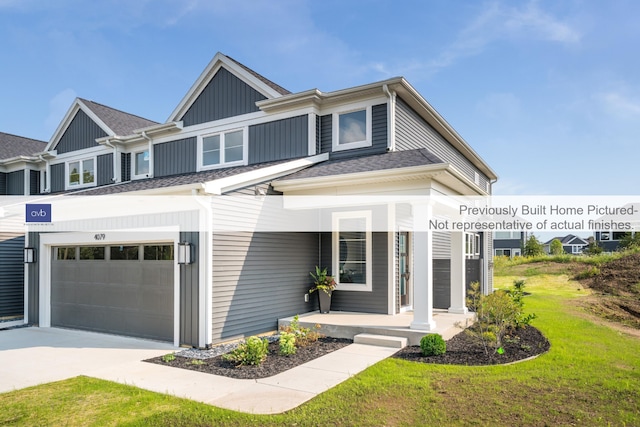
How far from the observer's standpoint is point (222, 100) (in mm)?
12094

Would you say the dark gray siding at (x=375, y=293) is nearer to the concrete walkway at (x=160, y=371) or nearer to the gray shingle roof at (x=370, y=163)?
the gray shingle roof at (x=370, y=163)

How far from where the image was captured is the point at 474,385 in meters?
5.36

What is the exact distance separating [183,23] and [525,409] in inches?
502

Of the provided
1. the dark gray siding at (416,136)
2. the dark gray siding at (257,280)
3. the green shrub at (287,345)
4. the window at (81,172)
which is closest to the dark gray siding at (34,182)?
the window at (81,172)

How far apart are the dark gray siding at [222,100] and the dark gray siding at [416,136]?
373 centimetres

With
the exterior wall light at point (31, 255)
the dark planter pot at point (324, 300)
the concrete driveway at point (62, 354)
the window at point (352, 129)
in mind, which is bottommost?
the concrete driveway at point (62, 354)

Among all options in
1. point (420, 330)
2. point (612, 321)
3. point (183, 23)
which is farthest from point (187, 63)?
point (612, 321)

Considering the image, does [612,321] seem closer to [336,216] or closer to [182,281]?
[336,216]

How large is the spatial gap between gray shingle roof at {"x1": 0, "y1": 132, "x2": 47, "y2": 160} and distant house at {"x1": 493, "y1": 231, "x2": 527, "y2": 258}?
148 ft

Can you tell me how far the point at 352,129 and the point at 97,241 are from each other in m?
6.59

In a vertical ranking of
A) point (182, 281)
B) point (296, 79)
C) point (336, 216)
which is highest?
point (296, 79)

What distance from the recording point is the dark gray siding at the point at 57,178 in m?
16.2

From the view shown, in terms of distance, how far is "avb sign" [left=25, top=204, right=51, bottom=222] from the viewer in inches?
419

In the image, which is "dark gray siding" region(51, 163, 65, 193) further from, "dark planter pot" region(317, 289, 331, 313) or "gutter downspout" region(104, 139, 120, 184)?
"dark planter pot" region(317, 289, 331, 313)
